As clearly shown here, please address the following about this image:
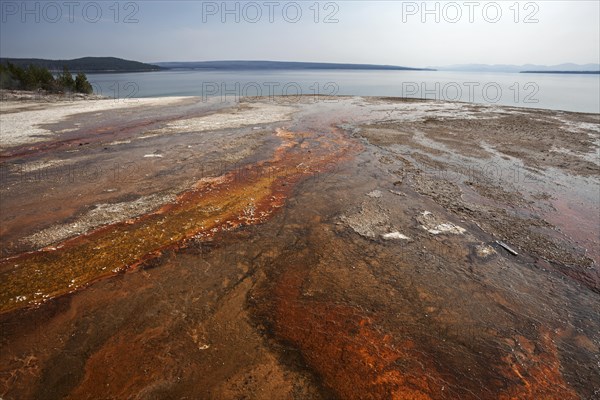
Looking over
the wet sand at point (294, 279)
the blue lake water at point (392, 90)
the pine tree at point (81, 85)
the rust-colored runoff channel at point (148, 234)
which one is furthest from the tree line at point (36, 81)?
the rust-colored runoff channel at point (148, 234)

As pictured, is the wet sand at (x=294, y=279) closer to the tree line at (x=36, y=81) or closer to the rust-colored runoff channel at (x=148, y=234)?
the rust-colored runoff channel at (x=148, y=234)

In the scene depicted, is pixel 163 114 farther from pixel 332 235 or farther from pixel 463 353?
pixel 463 353

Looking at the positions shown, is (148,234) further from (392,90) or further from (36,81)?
(392,90)

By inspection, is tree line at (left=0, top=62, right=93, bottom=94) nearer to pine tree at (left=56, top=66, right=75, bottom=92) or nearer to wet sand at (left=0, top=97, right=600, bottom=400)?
pine tree at (left=56, top=66, right=75, bottom=92)

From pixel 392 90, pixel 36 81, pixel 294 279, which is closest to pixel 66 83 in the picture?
pixel 36 81

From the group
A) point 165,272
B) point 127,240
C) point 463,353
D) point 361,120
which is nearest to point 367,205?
point 463,353

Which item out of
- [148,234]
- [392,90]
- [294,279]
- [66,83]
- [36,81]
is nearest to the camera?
[294,279]
